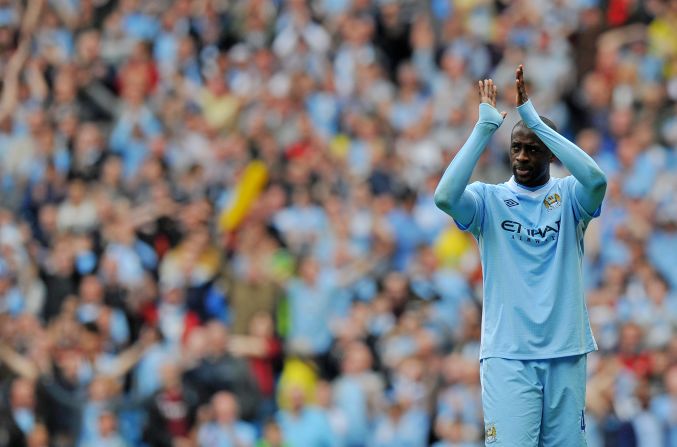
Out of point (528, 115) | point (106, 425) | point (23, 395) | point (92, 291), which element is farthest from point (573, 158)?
point (92, 291)

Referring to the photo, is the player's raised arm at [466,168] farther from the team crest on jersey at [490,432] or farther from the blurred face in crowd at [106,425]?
the blurred face in crowd at [106,425]

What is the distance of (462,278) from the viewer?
15.7 m

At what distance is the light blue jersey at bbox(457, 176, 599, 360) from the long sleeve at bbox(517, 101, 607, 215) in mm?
167

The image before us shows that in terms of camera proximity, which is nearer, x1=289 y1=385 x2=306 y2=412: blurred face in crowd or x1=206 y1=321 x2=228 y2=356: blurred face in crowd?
x1=289 y1=385 x2=306 y2=412: blurred face in crowd

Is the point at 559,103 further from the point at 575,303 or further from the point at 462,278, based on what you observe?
the point at 575,303

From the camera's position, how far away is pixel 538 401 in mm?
7527

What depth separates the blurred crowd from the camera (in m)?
14.6

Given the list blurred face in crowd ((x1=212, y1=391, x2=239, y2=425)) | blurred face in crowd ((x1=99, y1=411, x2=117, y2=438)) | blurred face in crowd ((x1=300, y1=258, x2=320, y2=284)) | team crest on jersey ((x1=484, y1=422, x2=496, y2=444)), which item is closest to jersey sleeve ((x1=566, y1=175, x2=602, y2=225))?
team crest on jersey ((x1=484, y1=422, x2=496, y2=444))

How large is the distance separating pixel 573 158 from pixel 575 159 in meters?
0.01

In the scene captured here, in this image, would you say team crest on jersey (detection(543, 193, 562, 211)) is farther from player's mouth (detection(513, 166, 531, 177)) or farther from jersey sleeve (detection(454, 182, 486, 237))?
jersey sleeve (detection(454, 182, 486, 237))

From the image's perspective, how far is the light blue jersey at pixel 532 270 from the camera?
755 centimetres

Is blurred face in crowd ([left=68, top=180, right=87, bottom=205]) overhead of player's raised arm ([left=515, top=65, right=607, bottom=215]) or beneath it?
overhead

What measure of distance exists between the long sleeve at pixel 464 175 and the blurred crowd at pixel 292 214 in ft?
20.4

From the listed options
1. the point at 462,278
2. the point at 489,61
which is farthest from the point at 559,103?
the point at 462,278
